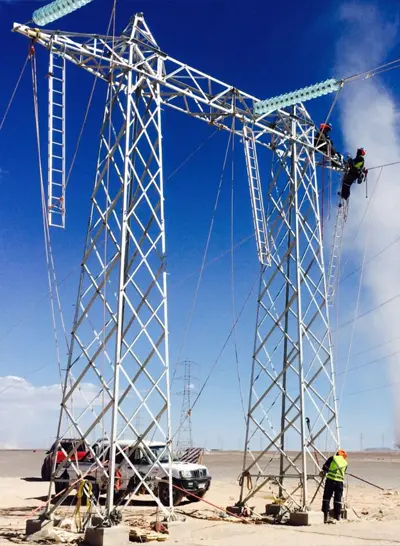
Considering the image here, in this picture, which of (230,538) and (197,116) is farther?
(197,116)

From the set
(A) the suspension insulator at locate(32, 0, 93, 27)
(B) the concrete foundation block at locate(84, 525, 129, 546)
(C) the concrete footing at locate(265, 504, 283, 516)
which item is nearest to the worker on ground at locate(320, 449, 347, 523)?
(C) the concrete footing at locate(265, 504, 283, 516)

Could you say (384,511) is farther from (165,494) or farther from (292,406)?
(165,494)

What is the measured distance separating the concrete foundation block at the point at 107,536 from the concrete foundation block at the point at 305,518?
5.36 metres

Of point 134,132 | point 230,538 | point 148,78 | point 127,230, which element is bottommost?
point 230,538

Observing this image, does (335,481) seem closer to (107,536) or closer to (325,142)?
(107,536)

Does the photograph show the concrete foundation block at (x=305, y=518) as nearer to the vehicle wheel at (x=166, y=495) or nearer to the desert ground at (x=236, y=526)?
the desert ground at (x=236, y=526)

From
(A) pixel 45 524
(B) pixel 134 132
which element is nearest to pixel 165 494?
(A) pixel 45 524

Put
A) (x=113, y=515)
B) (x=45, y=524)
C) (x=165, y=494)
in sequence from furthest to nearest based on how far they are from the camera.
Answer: (x=165, y=494) → (x=45, y=524) → (x=113, y=515)

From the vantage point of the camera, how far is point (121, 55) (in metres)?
14.3

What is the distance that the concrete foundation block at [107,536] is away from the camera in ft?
37.7

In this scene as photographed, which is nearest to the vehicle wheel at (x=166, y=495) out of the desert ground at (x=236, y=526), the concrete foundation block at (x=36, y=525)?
the desert ground at (x=236, y=526)

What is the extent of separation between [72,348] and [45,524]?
3536 mm

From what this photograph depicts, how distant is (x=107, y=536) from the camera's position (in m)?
11.5

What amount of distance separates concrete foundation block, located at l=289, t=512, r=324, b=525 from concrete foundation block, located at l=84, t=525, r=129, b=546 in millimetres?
5355
